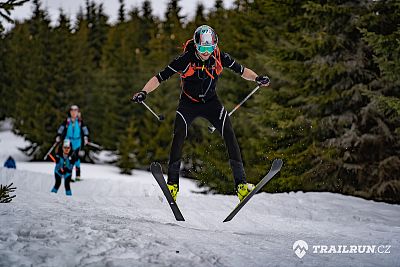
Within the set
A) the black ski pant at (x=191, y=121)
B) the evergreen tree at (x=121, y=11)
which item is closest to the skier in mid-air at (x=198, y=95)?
the black ski pant at (x=191, y=121)

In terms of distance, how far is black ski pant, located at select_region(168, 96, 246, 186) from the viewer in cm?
668

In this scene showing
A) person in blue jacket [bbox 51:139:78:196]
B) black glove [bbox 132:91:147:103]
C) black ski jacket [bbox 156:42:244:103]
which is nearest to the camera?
black glove [bbox 132:91:147:103]

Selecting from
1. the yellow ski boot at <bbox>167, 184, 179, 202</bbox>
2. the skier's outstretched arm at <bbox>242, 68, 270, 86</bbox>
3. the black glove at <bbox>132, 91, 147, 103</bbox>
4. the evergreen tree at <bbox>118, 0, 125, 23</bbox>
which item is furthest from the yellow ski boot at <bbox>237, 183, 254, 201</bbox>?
the evergreen tree at <bbox>118, 0, 125, 23</bbox>

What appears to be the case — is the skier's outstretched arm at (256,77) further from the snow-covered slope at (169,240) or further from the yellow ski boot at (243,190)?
the snow-covered slope at (169,240)

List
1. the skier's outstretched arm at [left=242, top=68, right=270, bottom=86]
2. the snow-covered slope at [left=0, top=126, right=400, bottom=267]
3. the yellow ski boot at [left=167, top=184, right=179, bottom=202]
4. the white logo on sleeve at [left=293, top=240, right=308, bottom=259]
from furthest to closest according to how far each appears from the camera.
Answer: the skier's outstretched arm at [left=242, top=68, right=270, bottom=86]
the yellow ski boot at [left=167, top=184, right=179, bottom=202]
the white logo on sleeve at [left=293, top=240, right=308, bottom=259]
the snow-covered slope at [left=0, top=126, right=400, bottom=267]

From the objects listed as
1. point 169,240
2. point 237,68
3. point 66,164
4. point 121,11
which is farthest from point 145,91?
point 121,11

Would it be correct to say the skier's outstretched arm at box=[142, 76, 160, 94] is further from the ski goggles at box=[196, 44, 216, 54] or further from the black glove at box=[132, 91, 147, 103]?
the ski goggles at box=[196, 44, 216, 54]

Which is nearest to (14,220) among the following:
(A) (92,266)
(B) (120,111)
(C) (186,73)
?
(A) (92,266)

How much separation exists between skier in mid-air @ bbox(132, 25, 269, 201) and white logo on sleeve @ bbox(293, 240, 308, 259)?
1.56 m

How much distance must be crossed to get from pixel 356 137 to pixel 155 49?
37.4 meters

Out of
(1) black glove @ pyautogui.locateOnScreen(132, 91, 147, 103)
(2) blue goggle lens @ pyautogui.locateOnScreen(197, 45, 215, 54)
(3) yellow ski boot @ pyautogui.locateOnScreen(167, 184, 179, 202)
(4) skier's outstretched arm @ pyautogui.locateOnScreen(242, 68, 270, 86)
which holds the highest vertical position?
(2) blue goggle lens @ pyautogui.locateOnScreen(197, 45, 215, 54)

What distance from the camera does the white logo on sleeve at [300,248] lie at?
4.65m

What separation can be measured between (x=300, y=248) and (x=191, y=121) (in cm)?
269

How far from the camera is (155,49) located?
4681cm
